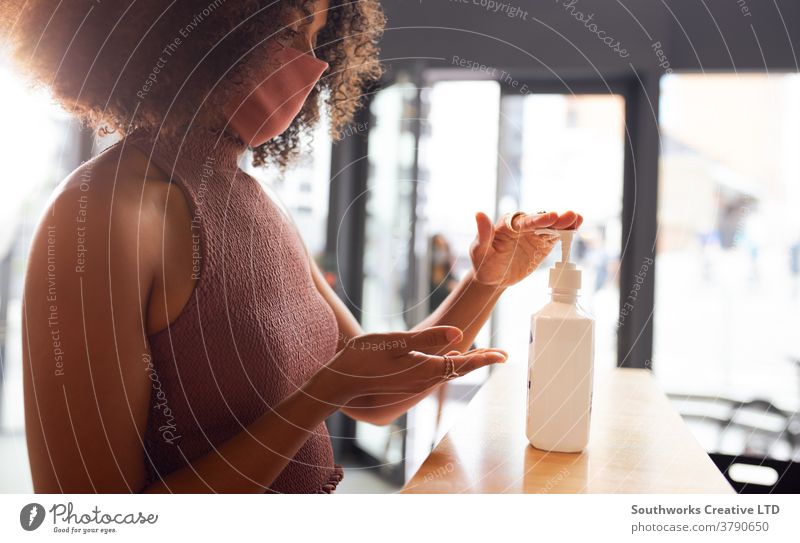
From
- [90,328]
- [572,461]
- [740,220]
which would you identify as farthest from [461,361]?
[740,220]

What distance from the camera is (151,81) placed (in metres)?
0.43

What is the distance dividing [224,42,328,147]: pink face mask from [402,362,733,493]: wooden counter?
0.93 ft

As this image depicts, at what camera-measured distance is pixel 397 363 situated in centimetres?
35

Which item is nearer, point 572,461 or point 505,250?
point 572,461

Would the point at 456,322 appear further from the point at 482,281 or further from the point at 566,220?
the point at 566,220

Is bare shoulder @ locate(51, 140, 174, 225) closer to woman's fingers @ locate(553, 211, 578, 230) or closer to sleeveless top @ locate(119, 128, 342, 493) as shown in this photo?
sleeveless top @ locate(119, 128, 342, 493)

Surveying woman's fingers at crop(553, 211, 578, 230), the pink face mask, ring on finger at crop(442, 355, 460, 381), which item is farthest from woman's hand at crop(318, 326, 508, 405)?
the pink face mask

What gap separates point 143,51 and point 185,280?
17 centimetres

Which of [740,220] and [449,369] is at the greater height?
[740,220]

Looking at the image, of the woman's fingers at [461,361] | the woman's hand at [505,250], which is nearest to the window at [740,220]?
the woman's hand at [505,250]

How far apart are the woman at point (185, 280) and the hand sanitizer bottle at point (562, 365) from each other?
0.05 metres

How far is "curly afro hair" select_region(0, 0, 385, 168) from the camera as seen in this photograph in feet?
1.38
